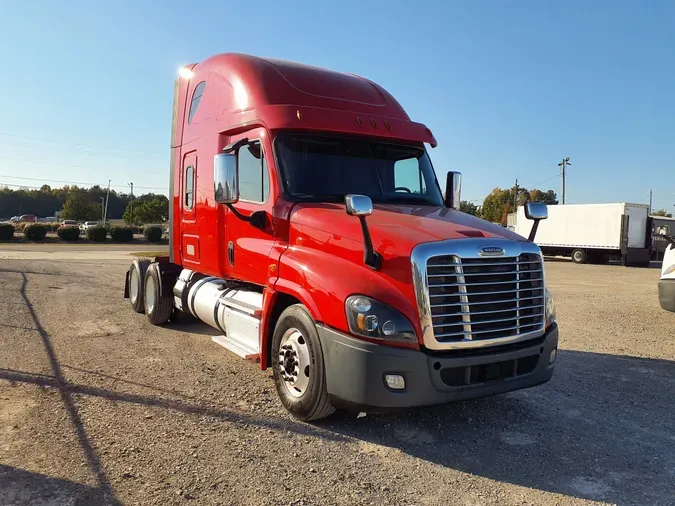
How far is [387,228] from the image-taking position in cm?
417

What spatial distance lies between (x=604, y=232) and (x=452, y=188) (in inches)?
1001

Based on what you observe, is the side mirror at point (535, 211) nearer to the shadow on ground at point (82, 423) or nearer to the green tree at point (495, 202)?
the shadow on ground at point (82, 423)

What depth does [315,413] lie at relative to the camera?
421 cm

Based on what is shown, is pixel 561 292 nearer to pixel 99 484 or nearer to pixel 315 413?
pixel 315 413

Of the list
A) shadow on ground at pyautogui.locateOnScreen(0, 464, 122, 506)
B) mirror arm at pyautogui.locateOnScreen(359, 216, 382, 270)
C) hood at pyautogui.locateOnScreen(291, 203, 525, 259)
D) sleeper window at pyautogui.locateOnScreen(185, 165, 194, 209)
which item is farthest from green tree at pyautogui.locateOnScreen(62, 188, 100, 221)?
mirror arm at pyautogui.locateOnScreen(359, 216, 382, 270)

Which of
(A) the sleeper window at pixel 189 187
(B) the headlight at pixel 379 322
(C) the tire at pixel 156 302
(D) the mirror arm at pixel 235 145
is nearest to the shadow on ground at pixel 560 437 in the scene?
(B) the headlight at pixel 379 322

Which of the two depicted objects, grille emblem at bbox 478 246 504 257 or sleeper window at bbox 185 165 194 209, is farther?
sleeper window at bbox 185 165 194 209

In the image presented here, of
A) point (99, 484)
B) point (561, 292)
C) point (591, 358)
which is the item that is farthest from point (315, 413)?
point (561, 292)

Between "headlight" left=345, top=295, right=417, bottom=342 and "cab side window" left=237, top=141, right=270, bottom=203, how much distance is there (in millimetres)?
1820

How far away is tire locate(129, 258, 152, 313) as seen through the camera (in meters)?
8.99

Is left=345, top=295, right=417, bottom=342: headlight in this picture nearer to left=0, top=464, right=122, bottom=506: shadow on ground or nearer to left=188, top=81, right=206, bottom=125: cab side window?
left=0, top=464, right=122, bottom=506: shadow on ground

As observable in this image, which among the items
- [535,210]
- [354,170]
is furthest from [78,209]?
[535,210]

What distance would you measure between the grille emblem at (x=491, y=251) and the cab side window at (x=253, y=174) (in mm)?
2161

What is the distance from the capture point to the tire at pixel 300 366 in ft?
13.4
